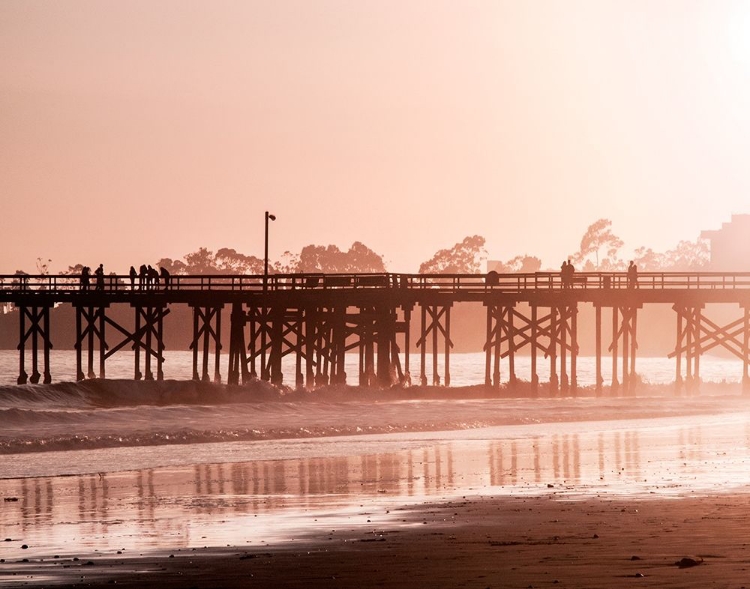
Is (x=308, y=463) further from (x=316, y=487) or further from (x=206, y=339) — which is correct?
(x=206, y=339)

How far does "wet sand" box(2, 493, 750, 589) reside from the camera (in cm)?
1035

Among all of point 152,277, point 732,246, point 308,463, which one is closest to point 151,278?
point 152,277

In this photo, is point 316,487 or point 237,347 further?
point 237,347

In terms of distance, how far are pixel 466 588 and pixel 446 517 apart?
4089 millimetres

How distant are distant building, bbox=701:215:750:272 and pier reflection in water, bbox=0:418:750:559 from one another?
161862 millimetres

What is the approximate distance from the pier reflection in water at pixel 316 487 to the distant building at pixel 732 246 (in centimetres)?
16186

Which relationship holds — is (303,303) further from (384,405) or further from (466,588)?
(466,588)

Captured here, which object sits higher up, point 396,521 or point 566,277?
point 566,277

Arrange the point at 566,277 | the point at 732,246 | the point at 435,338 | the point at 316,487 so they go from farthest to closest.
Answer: the point at 732,246 < the point at 435,338 < the point at 566,277 < the point at 316,487

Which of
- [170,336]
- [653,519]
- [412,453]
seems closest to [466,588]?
[653,519]

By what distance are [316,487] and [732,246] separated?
173m

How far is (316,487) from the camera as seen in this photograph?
17703 mm

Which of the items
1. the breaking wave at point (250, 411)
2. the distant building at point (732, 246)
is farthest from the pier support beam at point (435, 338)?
the distant building at point (732, 246)

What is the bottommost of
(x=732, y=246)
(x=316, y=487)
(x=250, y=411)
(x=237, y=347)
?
(x=250, y=411)
